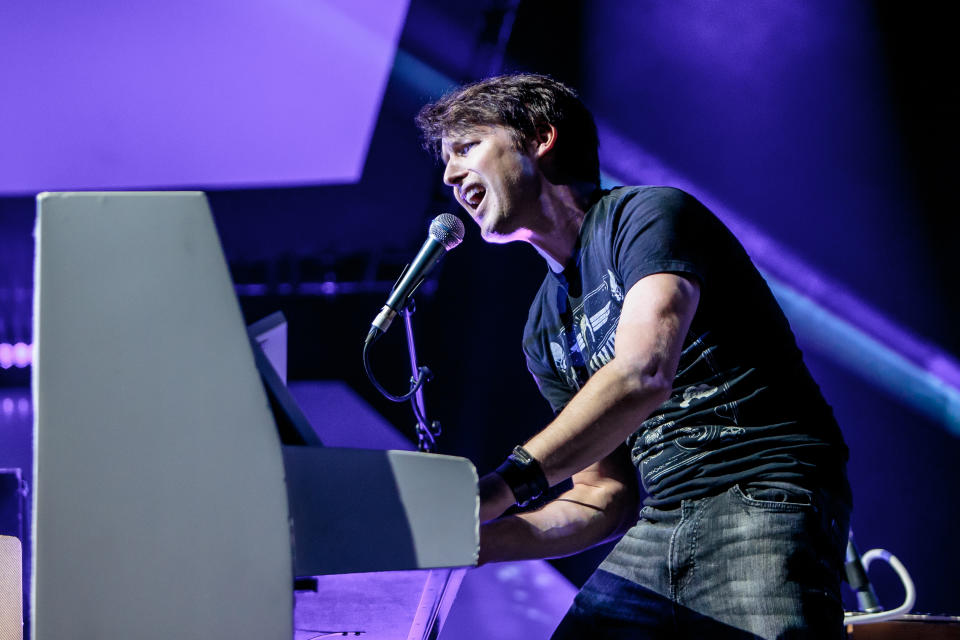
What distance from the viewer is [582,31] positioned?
12.5 ft

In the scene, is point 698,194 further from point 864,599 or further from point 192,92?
point 192,92

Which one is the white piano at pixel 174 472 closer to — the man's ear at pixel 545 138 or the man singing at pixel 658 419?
the man singing at pixel 658 419

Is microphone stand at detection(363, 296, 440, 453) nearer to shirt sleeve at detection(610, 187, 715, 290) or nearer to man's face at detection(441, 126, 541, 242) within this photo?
man's face at detection(441, 126, 541, 242)

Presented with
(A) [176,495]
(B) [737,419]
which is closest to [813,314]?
(B) [737,419]

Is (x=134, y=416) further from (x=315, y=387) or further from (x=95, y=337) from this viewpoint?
(x=315, y=387)

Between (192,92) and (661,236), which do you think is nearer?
(661,236)

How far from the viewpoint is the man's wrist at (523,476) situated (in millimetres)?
→ 1119

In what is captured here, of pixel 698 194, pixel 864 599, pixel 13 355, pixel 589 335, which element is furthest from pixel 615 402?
pixel 13 355

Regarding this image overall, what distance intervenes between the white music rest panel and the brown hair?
117cm

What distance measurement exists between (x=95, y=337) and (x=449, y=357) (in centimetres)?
293

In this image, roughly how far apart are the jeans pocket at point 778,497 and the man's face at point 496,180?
0.81 m

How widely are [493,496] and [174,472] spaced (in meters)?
0.40

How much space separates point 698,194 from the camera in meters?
3.67

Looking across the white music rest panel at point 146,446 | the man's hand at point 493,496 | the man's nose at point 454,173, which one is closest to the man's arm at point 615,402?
the man's hand at point 493,496
